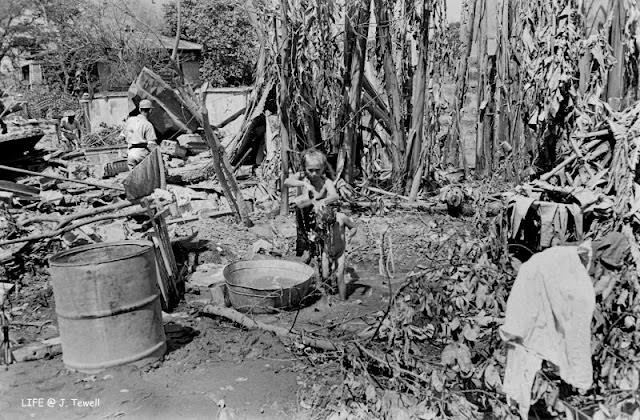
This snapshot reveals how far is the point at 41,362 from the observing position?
5039 mm

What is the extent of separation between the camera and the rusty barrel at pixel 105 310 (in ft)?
15.3

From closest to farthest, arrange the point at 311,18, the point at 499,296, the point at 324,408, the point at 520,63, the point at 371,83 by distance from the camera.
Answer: the point at 324,408 → the point at 499,296 → the point at 311,18 → the point at 520,63 → the point at 371,83

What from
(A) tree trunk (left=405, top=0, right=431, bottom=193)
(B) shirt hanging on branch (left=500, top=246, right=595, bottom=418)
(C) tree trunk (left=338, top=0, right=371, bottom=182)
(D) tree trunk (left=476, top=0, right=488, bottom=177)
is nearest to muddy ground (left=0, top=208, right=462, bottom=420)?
(B) shirt hanging on branch (left=500, top=246, right=595, bottom=418)

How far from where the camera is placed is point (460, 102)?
12.6m

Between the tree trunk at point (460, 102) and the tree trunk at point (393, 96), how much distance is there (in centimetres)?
221

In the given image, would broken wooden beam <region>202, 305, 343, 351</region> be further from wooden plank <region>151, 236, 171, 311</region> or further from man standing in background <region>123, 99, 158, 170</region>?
man standing in background <region>123, 99, 158, 170</region>

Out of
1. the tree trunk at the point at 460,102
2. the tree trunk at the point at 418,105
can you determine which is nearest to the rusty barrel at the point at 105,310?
the tree trunk at the point at 418,105

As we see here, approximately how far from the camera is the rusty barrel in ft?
15.3

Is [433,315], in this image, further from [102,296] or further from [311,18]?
[311,18]

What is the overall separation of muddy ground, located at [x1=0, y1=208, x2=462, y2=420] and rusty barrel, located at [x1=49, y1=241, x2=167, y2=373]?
131mm

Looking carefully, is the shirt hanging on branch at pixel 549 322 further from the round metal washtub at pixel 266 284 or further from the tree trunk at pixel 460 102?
the tree trunk at pixel 460 102

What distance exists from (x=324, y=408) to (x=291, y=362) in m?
0.96

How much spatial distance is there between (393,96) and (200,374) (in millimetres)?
6969

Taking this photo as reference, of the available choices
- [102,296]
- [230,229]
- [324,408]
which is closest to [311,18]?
[230,229]
